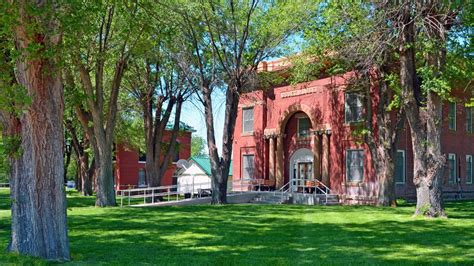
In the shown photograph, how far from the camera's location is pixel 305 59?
2697 cm

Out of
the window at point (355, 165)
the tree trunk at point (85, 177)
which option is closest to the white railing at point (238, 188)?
the window at point (355, 165)

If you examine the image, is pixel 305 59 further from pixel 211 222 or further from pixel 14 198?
pixel 14 198

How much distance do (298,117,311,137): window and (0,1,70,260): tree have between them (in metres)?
26.1

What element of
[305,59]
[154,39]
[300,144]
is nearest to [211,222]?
[154,39]

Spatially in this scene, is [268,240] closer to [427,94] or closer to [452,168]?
[427,94]

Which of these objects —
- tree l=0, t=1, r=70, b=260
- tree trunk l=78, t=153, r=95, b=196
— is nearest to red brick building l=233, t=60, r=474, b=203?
tree trunk l=78, t=153, r=95, b=196

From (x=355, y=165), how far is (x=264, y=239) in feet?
64.6

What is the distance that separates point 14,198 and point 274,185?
26606 millimetres

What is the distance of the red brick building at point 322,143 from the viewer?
3131 cm

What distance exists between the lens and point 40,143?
9.55m

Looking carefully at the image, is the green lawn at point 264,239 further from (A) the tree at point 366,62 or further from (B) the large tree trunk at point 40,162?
(A) the tree at point 366,62

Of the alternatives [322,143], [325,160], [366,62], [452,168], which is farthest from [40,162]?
[452,168]

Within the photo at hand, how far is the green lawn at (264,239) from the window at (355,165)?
1252 centimetres

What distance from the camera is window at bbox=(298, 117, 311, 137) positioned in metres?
34.8
